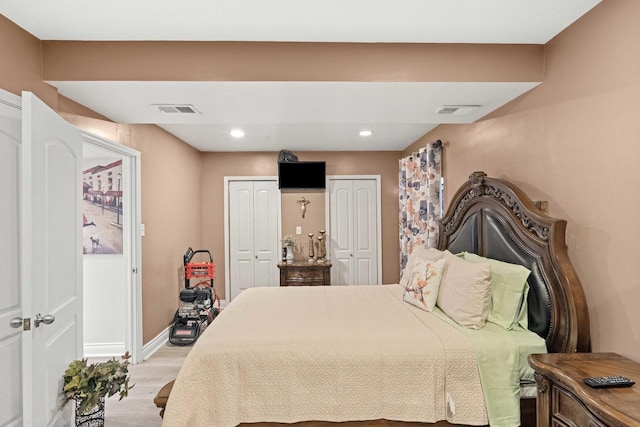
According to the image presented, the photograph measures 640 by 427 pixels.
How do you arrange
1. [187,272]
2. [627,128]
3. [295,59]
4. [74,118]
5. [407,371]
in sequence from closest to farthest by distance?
[627,128], [407,371], [295,59], [74,118], [187,272]

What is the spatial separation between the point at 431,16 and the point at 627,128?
1135mm

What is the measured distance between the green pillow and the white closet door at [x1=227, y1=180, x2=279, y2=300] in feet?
12.3

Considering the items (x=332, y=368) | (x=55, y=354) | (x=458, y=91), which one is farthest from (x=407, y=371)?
(x=55, y=354)

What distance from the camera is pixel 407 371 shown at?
1.79 meters

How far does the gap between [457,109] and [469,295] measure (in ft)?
4.89

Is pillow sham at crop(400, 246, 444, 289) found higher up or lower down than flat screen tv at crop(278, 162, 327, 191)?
lower down

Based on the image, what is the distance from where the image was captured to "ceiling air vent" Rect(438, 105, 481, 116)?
262cm

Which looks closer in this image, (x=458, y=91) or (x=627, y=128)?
(x=627, y=128)

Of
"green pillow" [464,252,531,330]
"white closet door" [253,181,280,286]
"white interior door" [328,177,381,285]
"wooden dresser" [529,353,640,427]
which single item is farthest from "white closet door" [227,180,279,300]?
"wooden dresser" [529,353,640,427]

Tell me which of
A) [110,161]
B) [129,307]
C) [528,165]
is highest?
[110,161]

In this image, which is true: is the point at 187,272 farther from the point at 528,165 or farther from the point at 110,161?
the point at 528,165

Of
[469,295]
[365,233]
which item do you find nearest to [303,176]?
[365,233]

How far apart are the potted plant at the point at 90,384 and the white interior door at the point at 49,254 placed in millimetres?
65

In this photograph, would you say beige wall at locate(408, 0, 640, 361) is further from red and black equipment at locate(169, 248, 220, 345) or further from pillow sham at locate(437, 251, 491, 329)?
red and black equipment at locate(169, 248, 220, 345)
